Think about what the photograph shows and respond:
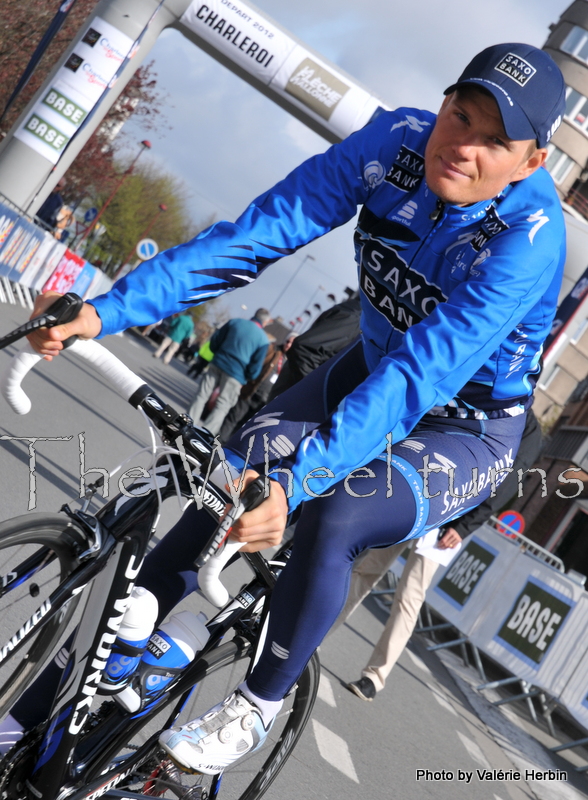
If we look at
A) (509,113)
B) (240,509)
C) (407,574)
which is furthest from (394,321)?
(407,574)

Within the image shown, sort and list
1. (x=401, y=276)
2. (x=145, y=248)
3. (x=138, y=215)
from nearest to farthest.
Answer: (x=401, y=276) → (x=145, y=248) → (x=138, y=215)

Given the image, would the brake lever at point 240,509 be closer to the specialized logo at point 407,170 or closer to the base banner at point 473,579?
the specialized logo at point 407,170

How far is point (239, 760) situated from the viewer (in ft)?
9.89

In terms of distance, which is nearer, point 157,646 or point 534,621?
point 157,646

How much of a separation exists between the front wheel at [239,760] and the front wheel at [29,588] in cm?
49

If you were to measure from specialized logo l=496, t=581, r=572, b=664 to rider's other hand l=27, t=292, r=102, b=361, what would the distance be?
7.08 meters

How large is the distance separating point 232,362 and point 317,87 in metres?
7.18

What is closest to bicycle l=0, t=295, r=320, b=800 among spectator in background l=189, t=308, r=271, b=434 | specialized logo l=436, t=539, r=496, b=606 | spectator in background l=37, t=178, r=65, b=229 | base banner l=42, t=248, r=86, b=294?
specialized logo l=436, t=539, r=496, b=606

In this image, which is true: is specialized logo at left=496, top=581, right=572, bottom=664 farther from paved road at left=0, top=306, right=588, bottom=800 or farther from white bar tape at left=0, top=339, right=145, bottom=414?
white bar tape at left=0, top=339, right=145, bottom=414

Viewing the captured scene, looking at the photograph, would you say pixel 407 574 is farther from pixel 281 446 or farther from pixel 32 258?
pixel 32 258

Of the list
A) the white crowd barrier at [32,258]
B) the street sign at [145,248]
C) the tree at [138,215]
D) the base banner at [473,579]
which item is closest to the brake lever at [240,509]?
the base banner at [473,579]

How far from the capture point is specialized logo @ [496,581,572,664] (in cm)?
806

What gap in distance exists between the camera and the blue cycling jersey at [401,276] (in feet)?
7.23

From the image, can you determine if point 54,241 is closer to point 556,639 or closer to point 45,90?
point 45,90
